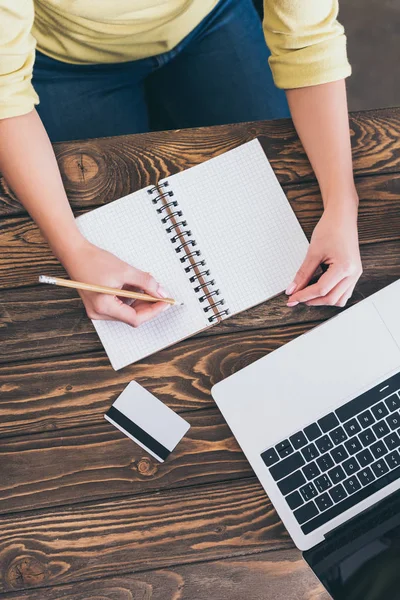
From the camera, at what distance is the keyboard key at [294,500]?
82 centimetres

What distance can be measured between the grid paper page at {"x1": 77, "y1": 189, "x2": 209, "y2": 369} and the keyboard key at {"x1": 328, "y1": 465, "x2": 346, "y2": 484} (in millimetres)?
295

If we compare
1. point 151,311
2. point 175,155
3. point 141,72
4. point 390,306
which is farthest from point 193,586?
point 141,72

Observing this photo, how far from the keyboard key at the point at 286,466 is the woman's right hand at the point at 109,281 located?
0.97ft

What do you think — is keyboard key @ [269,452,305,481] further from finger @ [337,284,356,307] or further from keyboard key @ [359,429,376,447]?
finger @ [337,284,356,307]

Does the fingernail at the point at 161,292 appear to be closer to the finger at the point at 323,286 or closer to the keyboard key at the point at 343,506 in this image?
the finger at the point at 323,286

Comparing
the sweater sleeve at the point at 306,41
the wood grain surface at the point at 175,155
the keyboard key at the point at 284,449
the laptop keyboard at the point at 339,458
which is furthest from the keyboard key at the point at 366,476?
the sweater sleeve at the point at 306,41

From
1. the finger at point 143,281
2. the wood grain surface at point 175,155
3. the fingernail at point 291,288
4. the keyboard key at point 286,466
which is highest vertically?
the wood grain surface at point 175,155

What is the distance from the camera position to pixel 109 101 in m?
1.08

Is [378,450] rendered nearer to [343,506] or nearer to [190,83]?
[343,506]

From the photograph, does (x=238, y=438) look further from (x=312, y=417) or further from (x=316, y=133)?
(x=316, y=133)

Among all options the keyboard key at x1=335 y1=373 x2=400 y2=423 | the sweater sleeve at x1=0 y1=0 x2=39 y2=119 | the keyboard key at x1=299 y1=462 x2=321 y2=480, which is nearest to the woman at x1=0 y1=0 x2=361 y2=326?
the sweater sleeve at x1=0 y1=0 x2=39 y2=119

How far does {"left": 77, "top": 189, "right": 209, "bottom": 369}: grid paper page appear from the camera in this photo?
86 cm

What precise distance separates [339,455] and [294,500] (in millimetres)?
96

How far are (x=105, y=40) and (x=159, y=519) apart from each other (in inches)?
32.2
